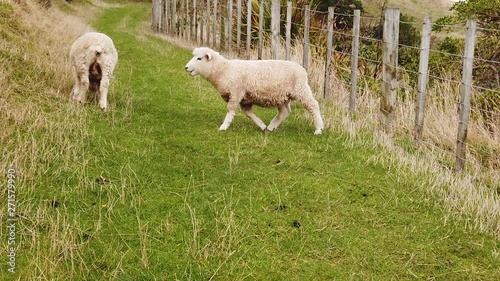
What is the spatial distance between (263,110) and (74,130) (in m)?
3.30

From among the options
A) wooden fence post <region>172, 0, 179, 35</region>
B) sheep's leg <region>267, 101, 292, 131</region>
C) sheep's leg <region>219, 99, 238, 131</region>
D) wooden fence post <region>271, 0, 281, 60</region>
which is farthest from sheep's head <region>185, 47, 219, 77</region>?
wooden fence post <region>172, 0, 179, 35</region>

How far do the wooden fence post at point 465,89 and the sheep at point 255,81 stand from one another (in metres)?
1.68

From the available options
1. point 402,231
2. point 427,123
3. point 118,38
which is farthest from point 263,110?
point 118,38

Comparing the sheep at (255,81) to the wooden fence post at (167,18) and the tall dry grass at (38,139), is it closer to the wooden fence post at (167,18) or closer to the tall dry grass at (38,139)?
the tall dry grass at (38,139)

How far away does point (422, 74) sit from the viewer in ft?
22.6

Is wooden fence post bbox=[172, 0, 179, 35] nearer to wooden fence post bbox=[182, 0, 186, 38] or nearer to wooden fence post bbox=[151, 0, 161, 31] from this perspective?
wooden fence post bbox=[182, 0, 186, 38]

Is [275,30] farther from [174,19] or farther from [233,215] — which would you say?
[174,19]

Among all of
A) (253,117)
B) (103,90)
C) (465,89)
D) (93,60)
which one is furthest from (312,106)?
(93,60)

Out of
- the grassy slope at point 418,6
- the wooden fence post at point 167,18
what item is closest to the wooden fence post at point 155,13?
the wooden fence post at point 167,18

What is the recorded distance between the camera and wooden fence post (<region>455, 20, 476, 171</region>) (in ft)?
19.4

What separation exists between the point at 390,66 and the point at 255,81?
194cm

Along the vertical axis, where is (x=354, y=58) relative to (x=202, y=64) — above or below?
below

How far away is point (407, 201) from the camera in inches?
197

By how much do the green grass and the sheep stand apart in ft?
1.44
